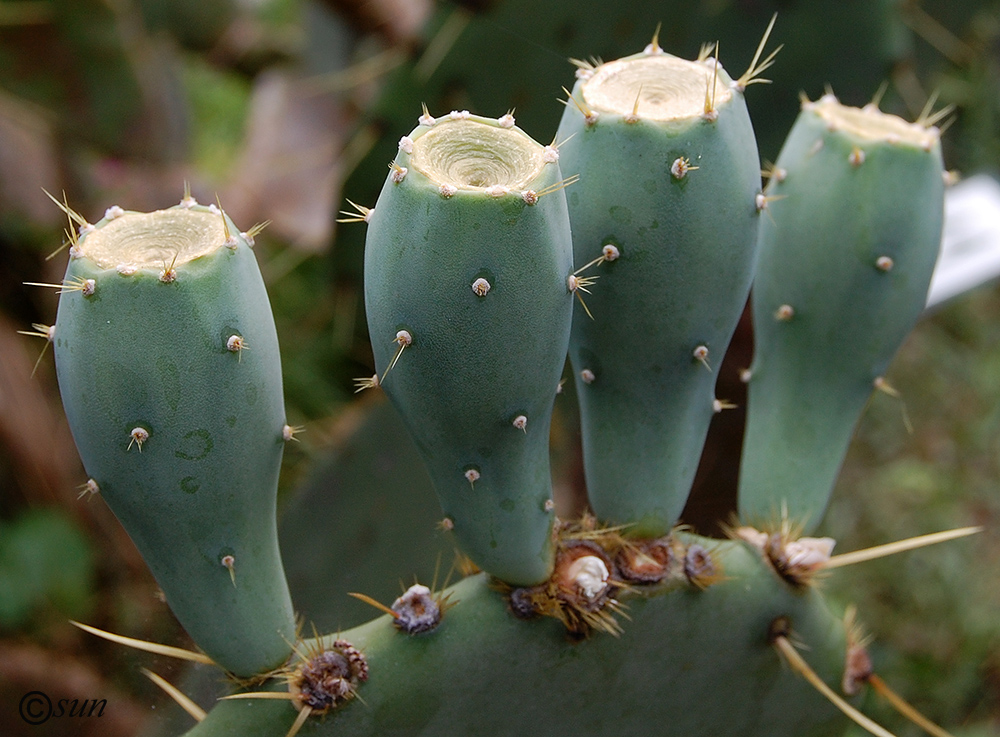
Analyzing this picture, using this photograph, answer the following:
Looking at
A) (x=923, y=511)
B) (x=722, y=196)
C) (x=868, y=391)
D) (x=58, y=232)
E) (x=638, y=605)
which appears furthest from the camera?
(x=923, y=511)

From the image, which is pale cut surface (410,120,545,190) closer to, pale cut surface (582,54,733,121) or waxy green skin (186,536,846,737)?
pale cut surface (582,54,733,121)

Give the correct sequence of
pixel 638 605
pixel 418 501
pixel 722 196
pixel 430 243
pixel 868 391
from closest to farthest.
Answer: pixel 430 243, pixel 722 196, pixel 638 605, pixel 868 391, pixel 418 501

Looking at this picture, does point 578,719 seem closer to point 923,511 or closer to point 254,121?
point 923,511

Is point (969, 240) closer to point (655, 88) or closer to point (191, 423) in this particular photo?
point (655, 88)

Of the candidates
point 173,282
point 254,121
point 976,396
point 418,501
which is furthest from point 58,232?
point 976,396

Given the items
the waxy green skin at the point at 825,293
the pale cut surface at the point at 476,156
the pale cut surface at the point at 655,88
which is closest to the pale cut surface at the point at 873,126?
the waxy green skin at the point at 825,293

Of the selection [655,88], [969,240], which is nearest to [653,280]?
[655,88]
